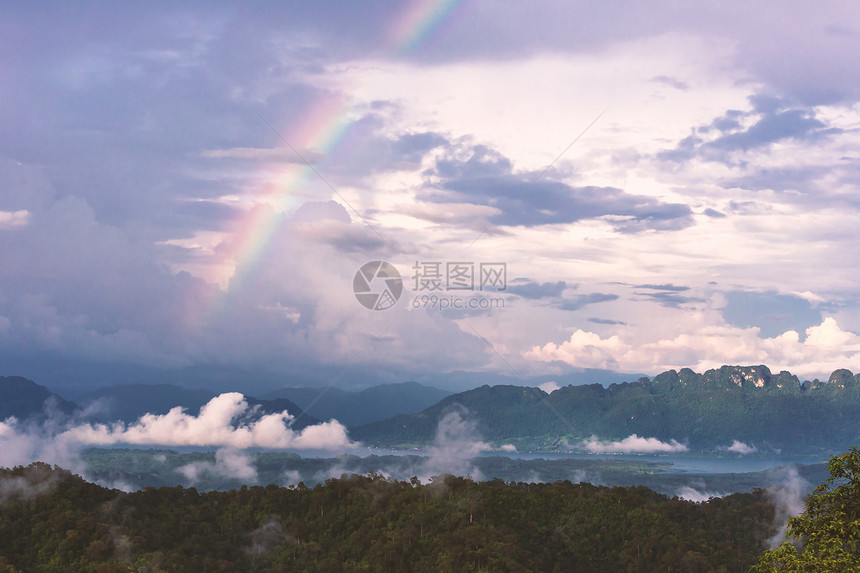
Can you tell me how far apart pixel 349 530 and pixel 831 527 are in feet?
528

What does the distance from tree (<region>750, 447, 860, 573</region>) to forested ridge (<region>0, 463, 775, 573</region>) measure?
11984cm

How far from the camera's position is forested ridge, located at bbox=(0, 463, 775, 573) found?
149m

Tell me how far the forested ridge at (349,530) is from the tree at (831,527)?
393ft

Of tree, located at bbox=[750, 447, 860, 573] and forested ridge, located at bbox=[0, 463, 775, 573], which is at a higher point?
tree, located at bbox=[750, 447, 860, 573]

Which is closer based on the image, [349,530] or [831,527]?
[831,527]

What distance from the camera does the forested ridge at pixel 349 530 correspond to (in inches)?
5881

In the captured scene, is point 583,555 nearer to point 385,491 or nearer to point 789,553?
point 385,491

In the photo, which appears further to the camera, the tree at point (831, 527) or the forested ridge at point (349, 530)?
the forested ridge at point (349, 530)

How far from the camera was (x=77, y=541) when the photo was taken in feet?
485

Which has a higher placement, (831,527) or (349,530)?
(831,527)

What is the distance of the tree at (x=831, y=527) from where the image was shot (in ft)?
90.5

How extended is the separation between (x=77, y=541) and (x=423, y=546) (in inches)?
2741

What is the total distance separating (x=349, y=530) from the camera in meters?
178

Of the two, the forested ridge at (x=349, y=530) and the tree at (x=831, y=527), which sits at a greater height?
the tree at (x=831, y=527)
